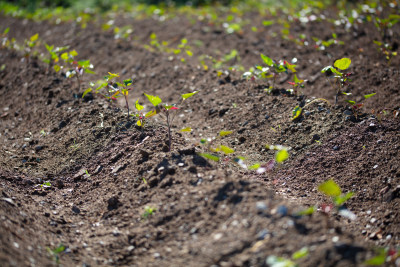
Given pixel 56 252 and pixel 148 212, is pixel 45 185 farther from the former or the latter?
pixel 148 212

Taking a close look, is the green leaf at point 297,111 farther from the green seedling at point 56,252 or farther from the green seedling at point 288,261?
the green seedling at point 56,252

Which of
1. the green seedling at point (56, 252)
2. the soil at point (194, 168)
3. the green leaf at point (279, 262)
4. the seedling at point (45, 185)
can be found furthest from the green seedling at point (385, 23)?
the green seedling at point (56, 252)

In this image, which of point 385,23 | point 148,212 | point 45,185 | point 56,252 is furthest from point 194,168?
point 385,23

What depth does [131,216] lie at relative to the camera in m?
2.28

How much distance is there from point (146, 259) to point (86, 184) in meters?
0.96

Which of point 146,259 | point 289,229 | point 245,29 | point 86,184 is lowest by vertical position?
point 245,29

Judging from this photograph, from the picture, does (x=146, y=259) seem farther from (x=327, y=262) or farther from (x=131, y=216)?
(x=327, y=262)

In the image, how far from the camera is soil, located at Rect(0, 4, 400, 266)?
6.25ft

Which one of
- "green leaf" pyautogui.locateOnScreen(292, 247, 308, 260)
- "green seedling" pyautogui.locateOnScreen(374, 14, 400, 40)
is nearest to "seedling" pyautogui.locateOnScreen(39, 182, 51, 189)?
"green leaf" pyautogui.locateOnScreen(292, 247, 308, 260)

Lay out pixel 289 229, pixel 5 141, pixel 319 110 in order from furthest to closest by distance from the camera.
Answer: pixel 5 141 < pixel 319 110 < pixel 289 229

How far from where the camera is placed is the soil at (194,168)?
1.91m

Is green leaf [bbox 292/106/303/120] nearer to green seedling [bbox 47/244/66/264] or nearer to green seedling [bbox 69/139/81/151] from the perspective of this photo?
green seedling [bbox 69/139/81/151]

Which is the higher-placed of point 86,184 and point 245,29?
point 86,184

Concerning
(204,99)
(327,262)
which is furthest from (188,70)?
(327,262)
